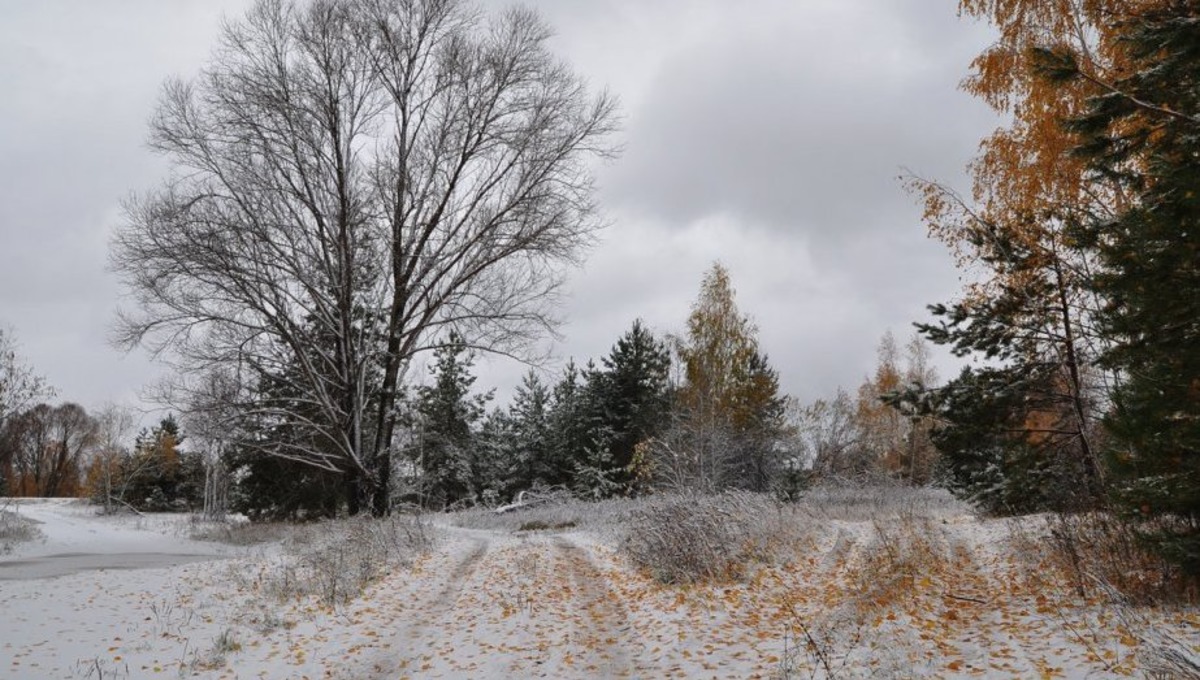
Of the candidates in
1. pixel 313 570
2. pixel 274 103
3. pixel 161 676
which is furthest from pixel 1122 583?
pixel 274 103

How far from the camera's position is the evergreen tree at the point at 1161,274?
523cm

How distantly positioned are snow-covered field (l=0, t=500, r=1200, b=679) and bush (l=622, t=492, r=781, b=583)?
0.33 m

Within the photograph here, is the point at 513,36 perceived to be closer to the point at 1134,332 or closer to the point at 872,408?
the point at 1134,332

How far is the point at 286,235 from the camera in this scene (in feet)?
52.3

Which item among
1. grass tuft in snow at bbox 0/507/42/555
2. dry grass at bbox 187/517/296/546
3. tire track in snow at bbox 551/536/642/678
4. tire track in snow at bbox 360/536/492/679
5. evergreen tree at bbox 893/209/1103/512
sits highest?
evergreen tree at bbox 893/209/1103/512

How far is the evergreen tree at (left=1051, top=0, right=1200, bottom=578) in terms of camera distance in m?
5.23

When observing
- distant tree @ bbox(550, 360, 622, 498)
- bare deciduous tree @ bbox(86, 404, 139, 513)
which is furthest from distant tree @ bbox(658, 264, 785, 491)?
bare deciduous tree @ bbox(86, 404, 139, 513)

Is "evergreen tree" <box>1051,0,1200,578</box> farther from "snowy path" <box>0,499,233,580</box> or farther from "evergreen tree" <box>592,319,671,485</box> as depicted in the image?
"evergreen tree" <box>592,319,671,485</box>

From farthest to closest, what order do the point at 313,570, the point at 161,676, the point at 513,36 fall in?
the point at 513,36, the point at 313,570, the point at 161,676

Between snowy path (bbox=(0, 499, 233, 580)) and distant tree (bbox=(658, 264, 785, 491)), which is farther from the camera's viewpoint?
distant tree (bbox=(658, 264, 785, 491))

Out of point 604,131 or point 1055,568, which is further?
point 604,131

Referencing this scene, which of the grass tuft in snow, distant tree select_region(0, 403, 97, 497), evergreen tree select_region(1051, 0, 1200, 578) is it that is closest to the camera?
evergreen tree select_region(1051, 0, 1200, 578)

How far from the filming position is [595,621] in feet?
25.3

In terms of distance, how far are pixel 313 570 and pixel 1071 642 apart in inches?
393
